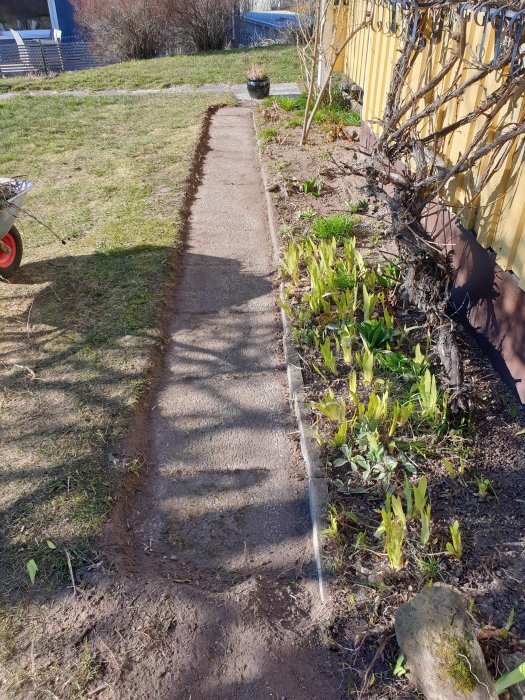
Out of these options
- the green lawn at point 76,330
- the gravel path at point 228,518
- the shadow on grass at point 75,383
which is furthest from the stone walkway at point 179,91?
the gravel path at point 228,518

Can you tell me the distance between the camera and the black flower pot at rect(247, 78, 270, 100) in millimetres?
10352

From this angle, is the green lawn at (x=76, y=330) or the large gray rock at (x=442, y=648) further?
the green lawn at (x=76, y=330)

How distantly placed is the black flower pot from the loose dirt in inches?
317

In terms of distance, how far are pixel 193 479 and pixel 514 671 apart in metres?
1.58

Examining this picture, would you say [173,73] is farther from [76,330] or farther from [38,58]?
[76,330]

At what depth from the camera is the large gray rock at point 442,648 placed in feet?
5.31

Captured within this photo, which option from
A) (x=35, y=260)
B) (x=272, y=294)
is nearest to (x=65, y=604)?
(x=272, y=294)

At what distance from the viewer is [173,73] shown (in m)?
14.0

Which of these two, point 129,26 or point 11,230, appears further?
point 129,26

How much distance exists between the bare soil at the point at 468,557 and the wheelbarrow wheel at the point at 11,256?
2.61m

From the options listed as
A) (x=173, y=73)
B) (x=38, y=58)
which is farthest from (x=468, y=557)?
(x=38, y=58)

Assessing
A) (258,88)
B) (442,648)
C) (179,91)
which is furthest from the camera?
(179,91)

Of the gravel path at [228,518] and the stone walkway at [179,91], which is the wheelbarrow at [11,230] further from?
the stone walkway at [179,91]

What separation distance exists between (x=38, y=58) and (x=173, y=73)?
6.88 m
